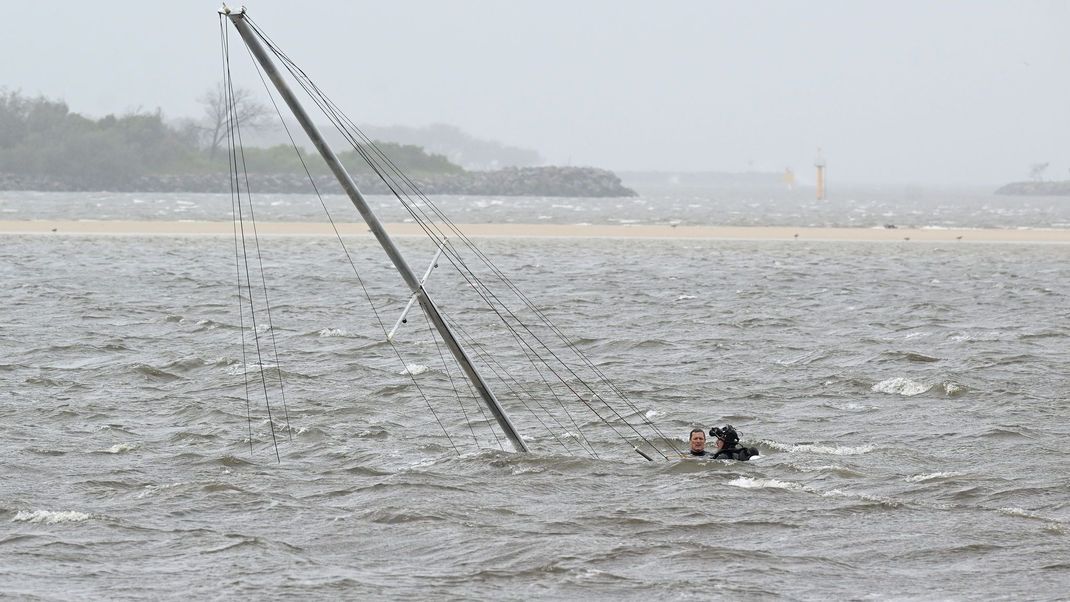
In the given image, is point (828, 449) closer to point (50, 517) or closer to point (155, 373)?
point (50, 517)

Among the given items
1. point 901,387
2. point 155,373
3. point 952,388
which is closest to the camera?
point 952,388

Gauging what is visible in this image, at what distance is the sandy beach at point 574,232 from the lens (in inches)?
2840

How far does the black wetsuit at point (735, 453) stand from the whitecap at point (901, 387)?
22.7ft

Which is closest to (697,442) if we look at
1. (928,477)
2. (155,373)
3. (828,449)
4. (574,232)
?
(828,449)

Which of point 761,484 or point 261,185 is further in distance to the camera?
point 261,185

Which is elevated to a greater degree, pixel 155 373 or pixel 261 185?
pixel 261 185

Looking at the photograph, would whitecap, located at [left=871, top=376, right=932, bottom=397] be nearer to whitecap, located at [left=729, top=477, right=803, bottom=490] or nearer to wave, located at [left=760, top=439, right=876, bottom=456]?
wave, located at [left=760, top=439, right=876, bottom=456]

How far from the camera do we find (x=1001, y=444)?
69.6 feet

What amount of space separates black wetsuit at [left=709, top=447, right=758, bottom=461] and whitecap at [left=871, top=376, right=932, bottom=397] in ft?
22.7

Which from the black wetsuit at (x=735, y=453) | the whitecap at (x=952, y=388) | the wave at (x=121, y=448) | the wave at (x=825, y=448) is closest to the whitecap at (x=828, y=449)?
the wave at (x=825, y=448)

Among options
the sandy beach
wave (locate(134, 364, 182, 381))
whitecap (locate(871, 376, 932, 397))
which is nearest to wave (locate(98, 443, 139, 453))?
wave (locate(134, 364, 182, 381))

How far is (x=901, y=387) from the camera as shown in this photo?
26234mm

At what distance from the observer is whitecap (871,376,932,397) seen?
25844mm

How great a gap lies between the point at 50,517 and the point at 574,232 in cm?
6163
